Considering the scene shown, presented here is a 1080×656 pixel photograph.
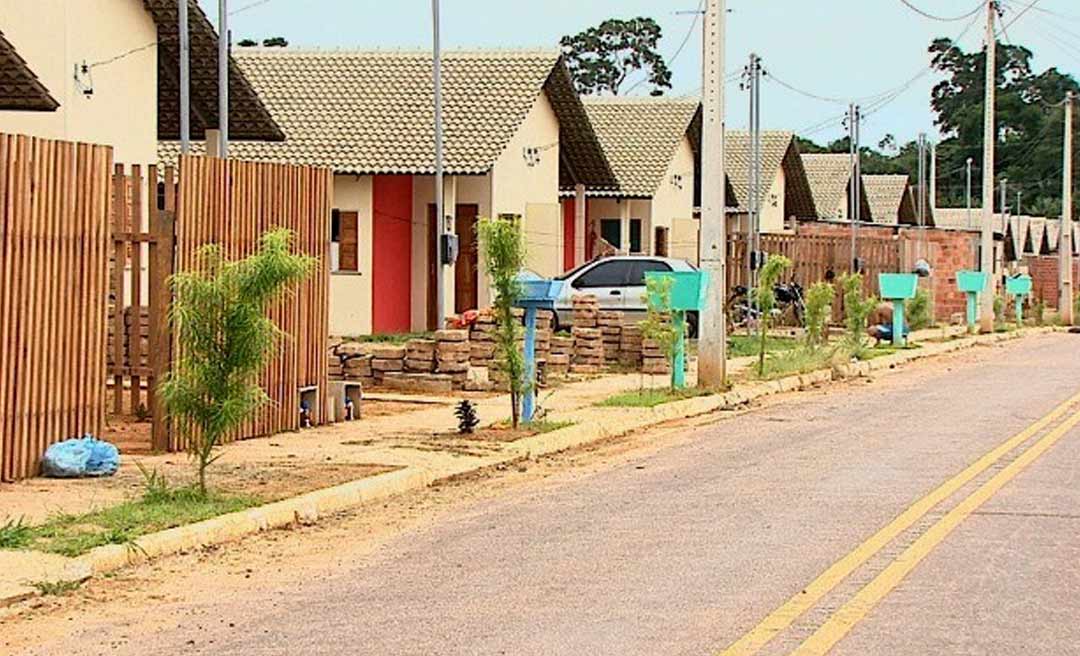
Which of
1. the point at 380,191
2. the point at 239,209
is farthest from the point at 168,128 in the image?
the point at 239,209

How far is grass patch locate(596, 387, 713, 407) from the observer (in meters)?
22.3

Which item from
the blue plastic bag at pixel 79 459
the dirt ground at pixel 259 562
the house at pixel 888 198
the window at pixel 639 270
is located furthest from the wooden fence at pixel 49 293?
the house at pixel 888 198

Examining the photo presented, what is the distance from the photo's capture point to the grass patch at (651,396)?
73.2 ft

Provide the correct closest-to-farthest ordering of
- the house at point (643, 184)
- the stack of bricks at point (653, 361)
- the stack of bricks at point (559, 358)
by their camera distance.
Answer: the stack of bricks at point (559, 358) → the stack of bricks at point (653, 361) → the house at point (643, 184)

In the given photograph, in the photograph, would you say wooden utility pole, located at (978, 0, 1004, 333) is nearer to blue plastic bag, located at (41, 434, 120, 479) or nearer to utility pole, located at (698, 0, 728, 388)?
utility pole, located at (698, 0, 728, 388)

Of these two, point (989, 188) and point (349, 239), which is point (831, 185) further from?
point (349, 239)

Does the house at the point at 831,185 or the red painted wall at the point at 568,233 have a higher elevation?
the house at the point at 831,185

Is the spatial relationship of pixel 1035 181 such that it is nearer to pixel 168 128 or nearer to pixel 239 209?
pixel 168 128

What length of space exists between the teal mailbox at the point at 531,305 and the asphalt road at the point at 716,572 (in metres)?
2.20

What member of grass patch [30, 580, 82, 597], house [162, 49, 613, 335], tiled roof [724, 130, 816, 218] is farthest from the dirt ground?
tiled roof [724, 130, 816, 218]

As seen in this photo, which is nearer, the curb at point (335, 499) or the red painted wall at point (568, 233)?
the curb at point (335, 499)

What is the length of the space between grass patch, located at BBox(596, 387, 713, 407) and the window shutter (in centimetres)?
1215

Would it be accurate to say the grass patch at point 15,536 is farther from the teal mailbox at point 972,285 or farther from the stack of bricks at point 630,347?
the teal mailbox at point 972,285

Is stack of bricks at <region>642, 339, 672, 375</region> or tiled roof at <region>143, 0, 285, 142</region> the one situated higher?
tiled roof at <region>143, 0, 285, 142</region>
